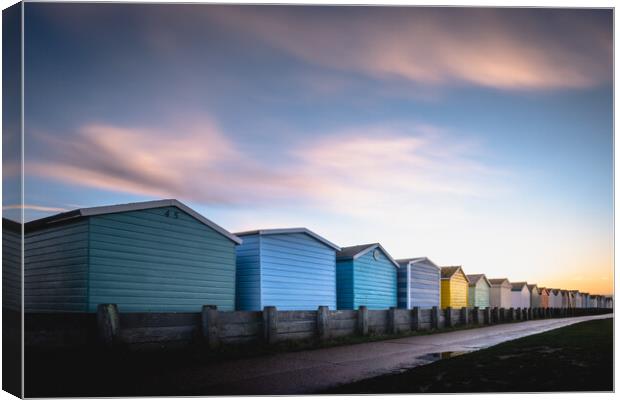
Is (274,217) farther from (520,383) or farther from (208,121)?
(520,383)

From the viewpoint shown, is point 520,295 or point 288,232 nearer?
point 288,232

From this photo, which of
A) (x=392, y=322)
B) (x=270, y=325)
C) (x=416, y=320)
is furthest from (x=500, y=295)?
(x=270, y=325)

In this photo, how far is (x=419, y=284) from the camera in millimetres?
29109

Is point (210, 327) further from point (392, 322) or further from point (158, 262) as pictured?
point (392, 322)

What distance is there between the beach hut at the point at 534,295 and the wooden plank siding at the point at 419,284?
2781 cm

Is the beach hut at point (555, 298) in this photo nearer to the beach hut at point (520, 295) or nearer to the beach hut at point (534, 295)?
the beach hut at point (534, 295)

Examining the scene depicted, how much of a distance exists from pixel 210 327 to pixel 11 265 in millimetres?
4162

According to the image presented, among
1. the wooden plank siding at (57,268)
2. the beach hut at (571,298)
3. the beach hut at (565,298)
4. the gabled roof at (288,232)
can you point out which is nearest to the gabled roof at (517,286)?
the beach hut at (565,298)

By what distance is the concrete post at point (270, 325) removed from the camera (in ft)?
43.2

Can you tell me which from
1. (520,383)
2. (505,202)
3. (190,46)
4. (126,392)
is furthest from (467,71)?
(126,392)

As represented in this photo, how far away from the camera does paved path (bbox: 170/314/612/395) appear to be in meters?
8.61

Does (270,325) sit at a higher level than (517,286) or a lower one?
higher

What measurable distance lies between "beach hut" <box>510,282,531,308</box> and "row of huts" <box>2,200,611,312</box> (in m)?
29.6

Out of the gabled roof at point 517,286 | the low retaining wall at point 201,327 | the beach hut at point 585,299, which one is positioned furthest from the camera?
the beach hut at point 585,299
